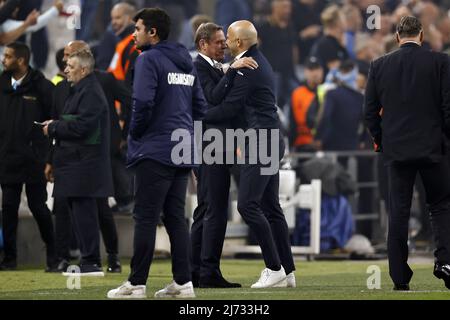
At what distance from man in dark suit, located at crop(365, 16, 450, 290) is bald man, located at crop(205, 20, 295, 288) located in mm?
860

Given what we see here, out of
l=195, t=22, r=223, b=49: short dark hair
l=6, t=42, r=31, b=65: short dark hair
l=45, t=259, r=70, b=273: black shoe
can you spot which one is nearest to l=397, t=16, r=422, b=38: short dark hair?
l=195, t=22, r=223, b=49: short dark hair

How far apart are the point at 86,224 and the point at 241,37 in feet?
7.36

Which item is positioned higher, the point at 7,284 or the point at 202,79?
the point at 202,79

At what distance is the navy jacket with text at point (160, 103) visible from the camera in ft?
29.3

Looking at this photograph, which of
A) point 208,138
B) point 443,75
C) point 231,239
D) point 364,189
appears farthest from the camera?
point 364,189

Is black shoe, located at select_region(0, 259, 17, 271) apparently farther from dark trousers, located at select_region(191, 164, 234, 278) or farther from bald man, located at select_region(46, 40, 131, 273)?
dark trousers, located at select_region(191, 164, 234, 278)

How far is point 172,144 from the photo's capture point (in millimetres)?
9008

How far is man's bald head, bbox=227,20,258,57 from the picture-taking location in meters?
10.5

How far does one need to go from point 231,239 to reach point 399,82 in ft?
20.7

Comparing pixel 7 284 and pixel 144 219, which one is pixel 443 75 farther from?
pixel 7 284

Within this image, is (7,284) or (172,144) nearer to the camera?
(172,144)

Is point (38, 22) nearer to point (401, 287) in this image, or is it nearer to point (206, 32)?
point (206, 32)
